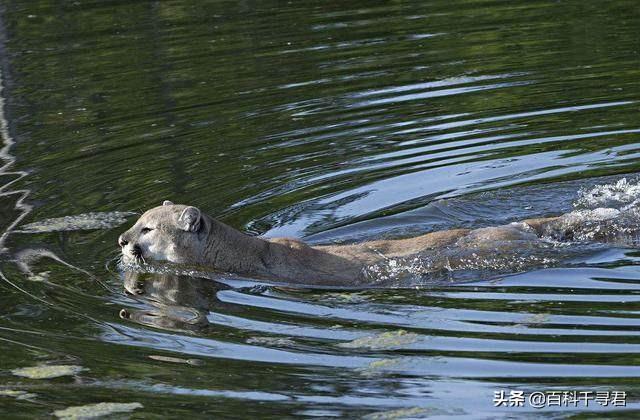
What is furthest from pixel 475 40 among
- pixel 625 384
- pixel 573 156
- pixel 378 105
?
pixel 625 384

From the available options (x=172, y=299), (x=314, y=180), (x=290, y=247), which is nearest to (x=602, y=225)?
(x=290, y=247)

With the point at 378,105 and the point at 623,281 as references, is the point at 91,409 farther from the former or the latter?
the point at 378,105

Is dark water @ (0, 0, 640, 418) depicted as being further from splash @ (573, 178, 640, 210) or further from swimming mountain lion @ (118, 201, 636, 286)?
swimming mountain lion @ (118, 201, 636, 286)

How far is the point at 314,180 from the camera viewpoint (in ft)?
48.5

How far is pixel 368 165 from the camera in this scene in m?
15.2

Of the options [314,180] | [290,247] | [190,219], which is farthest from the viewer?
[314,180]

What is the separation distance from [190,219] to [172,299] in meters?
0.81

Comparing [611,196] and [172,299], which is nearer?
[172,299]

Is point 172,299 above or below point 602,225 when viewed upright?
below

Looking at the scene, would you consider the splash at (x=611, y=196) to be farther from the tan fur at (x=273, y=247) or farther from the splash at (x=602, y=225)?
the tan fur at (x=273, y=247)

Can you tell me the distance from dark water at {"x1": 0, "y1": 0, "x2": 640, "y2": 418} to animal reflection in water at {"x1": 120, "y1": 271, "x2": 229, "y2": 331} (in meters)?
0.04

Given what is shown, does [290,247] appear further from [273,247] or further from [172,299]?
[172,299]

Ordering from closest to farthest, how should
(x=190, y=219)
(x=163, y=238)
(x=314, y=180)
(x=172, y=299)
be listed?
(x=172, y=299) < (x=190, y=219) < (x=163, y=238) < (x=314, y=180)

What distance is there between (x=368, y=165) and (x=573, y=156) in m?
2.39
